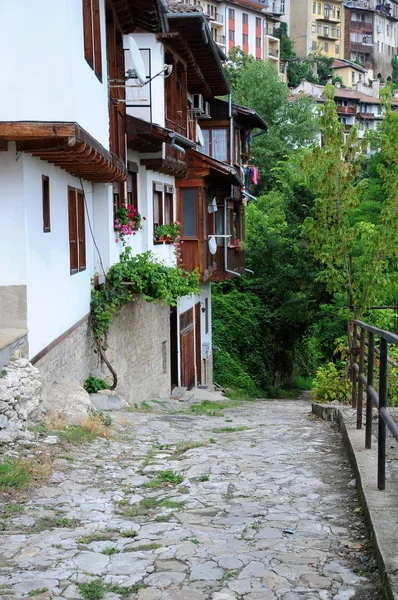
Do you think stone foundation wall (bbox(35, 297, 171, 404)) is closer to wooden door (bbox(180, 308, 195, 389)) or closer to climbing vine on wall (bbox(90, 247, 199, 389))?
climbing vine on wall (bbox(90, 247, 199, 389))

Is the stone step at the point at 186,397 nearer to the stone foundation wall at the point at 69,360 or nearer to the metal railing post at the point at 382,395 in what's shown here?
the stone foundation wall at the point at 69,360

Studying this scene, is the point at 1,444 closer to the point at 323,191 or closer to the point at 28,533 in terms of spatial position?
the point at 28,533

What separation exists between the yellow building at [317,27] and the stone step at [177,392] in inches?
3614

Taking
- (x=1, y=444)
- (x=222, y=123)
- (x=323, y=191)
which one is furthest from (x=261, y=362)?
(x=1, y=444)

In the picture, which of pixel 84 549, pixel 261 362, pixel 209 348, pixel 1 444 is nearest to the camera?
pixel 84 549

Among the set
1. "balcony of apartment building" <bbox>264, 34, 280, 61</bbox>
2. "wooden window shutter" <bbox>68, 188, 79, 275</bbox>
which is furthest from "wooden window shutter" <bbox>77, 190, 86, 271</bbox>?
"balcony of apartment building" <bbox>264, 34, 280, 61</bbox>

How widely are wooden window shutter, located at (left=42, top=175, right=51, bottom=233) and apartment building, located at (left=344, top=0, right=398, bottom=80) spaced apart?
11279cm

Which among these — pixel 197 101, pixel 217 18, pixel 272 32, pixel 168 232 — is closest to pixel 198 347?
pixel 168 232

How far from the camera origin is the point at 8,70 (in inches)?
328

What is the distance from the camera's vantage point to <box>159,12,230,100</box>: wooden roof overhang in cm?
1744

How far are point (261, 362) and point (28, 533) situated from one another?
2571cm

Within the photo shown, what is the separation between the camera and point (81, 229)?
43.0 ft

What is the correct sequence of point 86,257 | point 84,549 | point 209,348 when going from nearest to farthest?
point 84,549, point 86,257, point 209,348

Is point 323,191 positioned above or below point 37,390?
above
